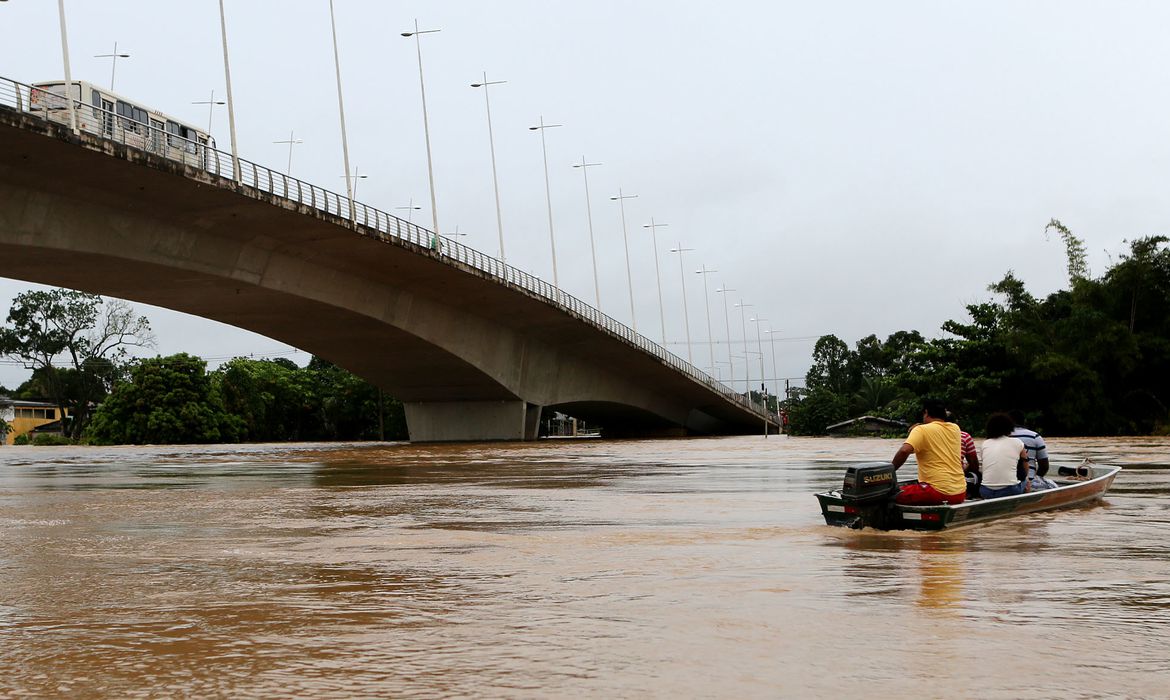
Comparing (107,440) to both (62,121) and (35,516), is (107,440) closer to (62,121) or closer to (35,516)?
(62,121)

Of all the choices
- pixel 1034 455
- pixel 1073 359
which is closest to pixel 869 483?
pixel 1034 455

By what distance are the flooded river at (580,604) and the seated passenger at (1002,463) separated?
60 cm

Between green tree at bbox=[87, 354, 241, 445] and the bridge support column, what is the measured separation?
22.6 meters

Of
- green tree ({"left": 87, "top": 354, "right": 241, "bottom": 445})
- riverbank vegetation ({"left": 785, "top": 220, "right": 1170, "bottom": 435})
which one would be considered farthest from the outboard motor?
green tree ({"left": 87, "top": 354, "right": 241, "bottom": 445})

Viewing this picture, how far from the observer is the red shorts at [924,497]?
37.8 feet

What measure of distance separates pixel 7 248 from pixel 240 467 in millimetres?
8884

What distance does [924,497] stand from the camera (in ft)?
37.8

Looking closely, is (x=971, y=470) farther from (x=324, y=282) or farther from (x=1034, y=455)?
(x=324, y=282)

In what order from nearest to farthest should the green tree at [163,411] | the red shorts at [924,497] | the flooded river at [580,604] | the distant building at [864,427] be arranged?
the flooded river at [580,604] < the red shorts at [924,497] < the distant building at [864,427] < the green tree at [163,411]

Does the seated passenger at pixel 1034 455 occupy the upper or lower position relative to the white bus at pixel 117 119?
lower

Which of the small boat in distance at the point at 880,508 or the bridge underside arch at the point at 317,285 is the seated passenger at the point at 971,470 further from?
the bridge underside arch at the point at 317,285

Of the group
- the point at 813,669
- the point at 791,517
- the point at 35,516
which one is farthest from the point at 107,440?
the point at 813,669

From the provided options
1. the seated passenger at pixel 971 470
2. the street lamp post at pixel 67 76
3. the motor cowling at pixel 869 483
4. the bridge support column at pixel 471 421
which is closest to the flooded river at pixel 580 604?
the motor cowling at pixel 869 483

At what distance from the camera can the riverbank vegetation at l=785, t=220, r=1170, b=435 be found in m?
46.7
